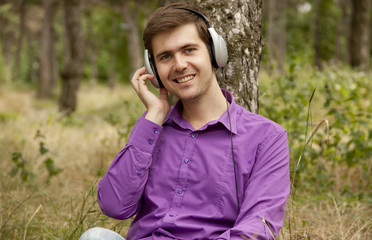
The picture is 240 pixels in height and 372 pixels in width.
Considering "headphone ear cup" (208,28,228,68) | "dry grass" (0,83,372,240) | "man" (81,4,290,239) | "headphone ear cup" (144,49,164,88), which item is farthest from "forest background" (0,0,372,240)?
"headphone ear cup" (144,49,164,88)

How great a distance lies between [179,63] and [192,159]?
56 centimetres

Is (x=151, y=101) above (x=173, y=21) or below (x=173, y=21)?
below

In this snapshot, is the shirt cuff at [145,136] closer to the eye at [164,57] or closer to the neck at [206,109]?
the neck at [206,109]

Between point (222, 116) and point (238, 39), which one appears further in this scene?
point (238, 39)

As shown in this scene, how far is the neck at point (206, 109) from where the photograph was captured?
2.62 meters

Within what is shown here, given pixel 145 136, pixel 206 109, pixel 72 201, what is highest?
pixel 206 109

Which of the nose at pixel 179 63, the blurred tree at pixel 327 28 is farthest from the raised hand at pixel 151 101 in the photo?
the blurred tree at pixel 327 28

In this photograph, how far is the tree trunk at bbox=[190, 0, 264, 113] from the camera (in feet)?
11.0

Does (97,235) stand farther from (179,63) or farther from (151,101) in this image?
(179,63)

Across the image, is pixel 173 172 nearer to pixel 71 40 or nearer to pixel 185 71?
pixel 185 71

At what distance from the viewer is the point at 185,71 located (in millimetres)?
2512

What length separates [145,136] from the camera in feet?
8.27

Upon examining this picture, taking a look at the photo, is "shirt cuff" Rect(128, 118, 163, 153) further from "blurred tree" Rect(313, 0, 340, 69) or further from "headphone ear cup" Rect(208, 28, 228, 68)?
"blurred tree" Rect(313, 0, 340, 69)

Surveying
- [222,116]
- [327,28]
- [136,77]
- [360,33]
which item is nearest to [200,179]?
[222,116]
